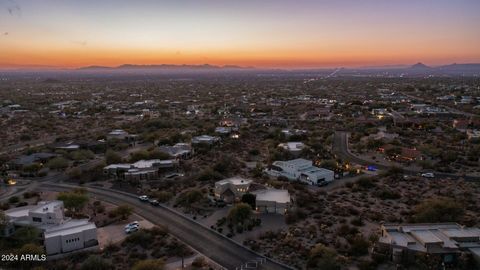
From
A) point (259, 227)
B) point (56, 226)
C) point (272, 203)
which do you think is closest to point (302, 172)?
point (272, 203)

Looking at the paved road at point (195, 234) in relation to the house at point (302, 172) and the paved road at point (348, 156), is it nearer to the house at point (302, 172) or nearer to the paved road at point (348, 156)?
the house at point (302, 172)

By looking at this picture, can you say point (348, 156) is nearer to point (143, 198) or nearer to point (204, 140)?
point (204, 140)

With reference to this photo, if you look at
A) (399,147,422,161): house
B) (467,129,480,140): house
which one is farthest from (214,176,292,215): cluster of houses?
(467,129,480,140): house

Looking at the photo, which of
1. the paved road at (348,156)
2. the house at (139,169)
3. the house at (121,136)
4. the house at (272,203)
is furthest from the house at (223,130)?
the house at (272,203)

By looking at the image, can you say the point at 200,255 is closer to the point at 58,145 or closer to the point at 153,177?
the point at 153,177

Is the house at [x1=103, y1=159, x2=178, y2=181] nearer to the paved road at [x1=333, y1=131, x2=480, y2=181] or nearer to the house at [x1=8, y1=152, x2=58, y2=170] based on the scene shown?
the house at [x1=8, y1=152, x2=58, y2=170]

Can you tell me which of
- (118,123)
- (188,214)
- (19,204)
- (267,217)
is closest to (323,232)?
(267,217)
